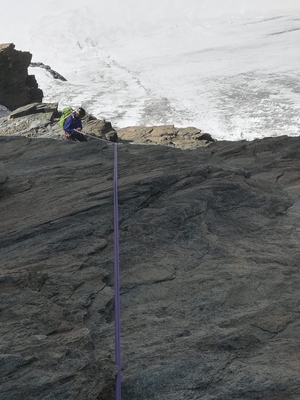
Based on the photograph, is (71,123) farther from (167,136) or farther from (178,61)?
(178,61)

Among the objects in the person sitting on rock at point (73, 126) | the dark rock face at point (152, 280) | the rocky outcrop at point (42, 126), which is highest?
the dark rock face at point (152, 280)

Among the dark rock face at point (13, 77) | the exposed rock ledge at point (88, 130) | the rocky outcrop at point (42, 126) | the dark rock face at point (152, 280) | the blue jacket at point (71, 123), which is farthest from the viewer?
the dark rock face at point (13, 77)

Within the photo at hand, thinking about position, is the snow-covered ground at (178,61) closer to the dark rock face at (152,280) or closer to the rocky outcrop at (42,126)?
the rocky outcrop at (42,126)

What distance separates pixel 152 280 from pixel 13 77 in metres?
15.8

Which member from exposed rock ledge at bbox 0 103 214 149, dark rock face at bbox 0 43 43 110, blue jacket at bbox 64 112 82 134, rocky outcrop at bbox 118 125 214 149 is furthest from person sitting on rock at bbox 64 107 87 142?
dark rock face at bbox 0 43 43 110

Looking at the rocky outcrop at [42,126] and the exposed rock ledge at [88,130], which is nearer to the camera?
the rocky outcrop at [42,126]

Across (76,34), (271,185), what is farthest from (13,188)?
(76,34)

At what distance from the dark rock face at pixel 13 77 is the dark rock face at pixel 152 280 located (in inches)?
456

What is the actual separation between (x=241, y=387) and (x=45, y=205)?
3.38m

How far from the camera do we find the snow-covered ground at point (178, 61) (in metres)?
25.7

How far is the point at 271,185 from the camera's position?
691 cm

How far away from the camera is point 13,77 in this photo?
18.8m

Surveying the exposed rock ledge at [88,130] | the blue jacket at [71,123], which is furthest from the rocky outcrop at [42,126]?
the blue jacket at [71,123]

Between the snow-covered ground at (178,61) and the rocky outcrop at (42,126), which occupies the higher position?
the rocky outcrop at (42,126)
